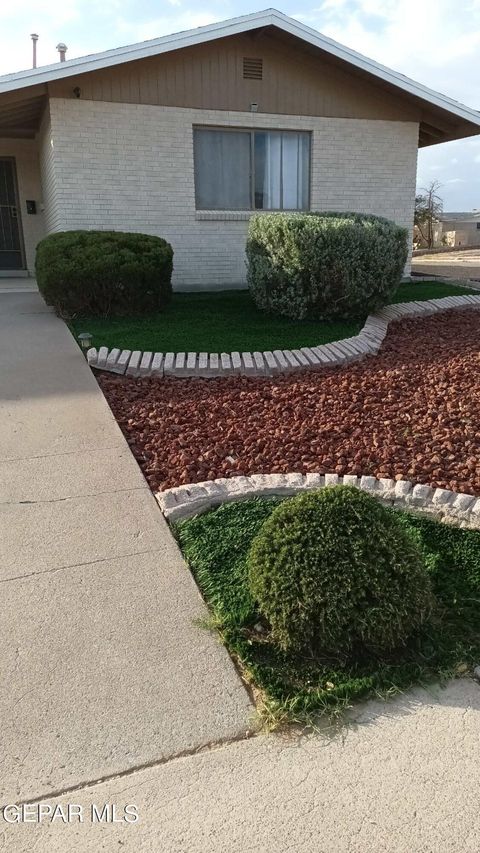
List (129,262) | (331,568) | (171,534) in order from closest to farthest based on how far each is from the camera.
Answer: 1. (331,568)
2. (171,534)
3. (129,262)

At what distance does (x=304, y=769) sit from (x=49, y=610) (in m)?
1.22

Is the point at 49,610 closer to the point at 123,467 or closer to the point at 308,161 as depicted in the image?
the point at 123,467

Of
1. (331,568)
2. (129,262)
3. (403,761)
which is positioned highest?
(129,262)

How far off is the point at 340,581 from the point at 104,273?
5847 mm

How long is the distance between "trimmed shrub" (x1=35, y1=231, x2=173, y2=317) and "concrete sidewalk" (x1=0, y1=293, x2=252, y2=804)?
3600mm

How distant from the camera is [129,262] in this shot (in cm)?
739

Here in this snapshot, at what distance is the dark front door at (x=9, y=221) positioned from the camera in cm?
1281

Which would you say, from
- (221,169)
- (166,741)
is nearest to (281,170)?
(221,169)

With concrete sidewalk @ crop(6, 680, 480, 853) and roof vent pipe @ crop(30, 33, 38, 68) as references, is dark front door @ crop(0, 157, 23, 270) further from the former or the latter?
concrete sidewalk @ crop(6, 680, 480, 853)

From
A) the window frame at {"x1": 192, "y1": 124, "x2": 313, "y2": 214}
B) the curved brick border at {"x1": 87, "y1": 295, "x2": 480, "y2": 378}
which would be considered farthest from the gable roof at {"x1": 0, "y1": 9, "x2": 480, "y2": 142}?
the curved brick border at {"x1": 87, "y1": 295, "x2": 480, "y2": 378}

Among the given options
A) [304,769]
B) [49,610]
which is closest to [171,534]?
[49,610]

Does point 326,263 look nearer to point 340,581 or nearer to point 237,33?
point 237,33

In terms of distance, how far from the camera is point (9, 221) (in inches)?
512

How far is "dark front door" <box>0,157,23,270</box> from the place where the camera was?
42.0 ft
